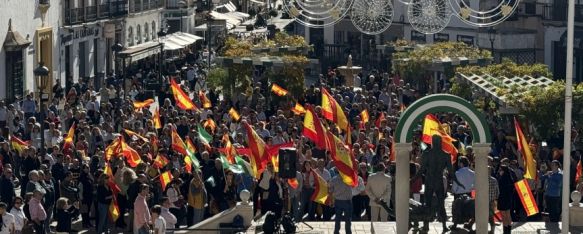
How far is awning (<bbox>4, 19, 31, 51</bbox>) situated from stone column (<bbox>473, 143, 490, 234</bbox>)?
29564mm

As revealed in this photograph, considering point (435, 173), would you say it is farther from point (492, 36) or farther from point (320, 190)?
point (492, 36)

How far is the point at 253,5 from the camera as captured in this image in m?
117

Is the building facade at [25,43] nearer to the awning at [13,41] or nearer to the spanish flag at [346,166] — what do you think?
the awning at [13,41]

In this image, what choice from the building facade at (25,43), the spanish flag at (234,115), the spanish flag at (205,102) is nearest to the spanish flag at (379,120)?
the spanish flag at (234,115)

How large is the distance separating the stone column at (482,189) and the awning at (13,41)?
2956 centimetres

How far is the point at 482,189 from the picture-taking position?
31047 millimetres

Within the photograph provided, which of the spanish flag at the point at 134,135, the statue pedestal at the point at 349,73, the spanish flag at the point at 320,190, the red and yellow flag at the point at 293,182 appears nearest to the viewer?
the red and yellow flag at the point at 293,182

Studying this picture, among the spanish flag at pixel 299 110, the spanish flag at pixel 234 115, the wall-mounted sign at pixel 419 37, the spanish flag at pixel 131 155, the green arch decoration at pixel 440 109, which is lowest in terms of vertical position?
the wall-mounted sign at pixel 419 37

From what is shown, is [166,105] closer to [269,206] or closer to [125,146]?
[125,146]

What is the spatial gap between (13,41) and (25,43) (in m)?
0.91

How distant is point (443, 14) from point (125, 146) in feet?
75.1

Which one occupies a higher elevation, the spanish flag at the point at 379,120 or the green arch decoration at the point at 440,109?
the green arch decoration at the point at 440,109

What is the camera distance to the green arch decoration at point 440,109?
101ft

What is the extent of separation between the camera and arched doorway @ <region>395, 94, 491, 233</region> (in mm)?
30906
